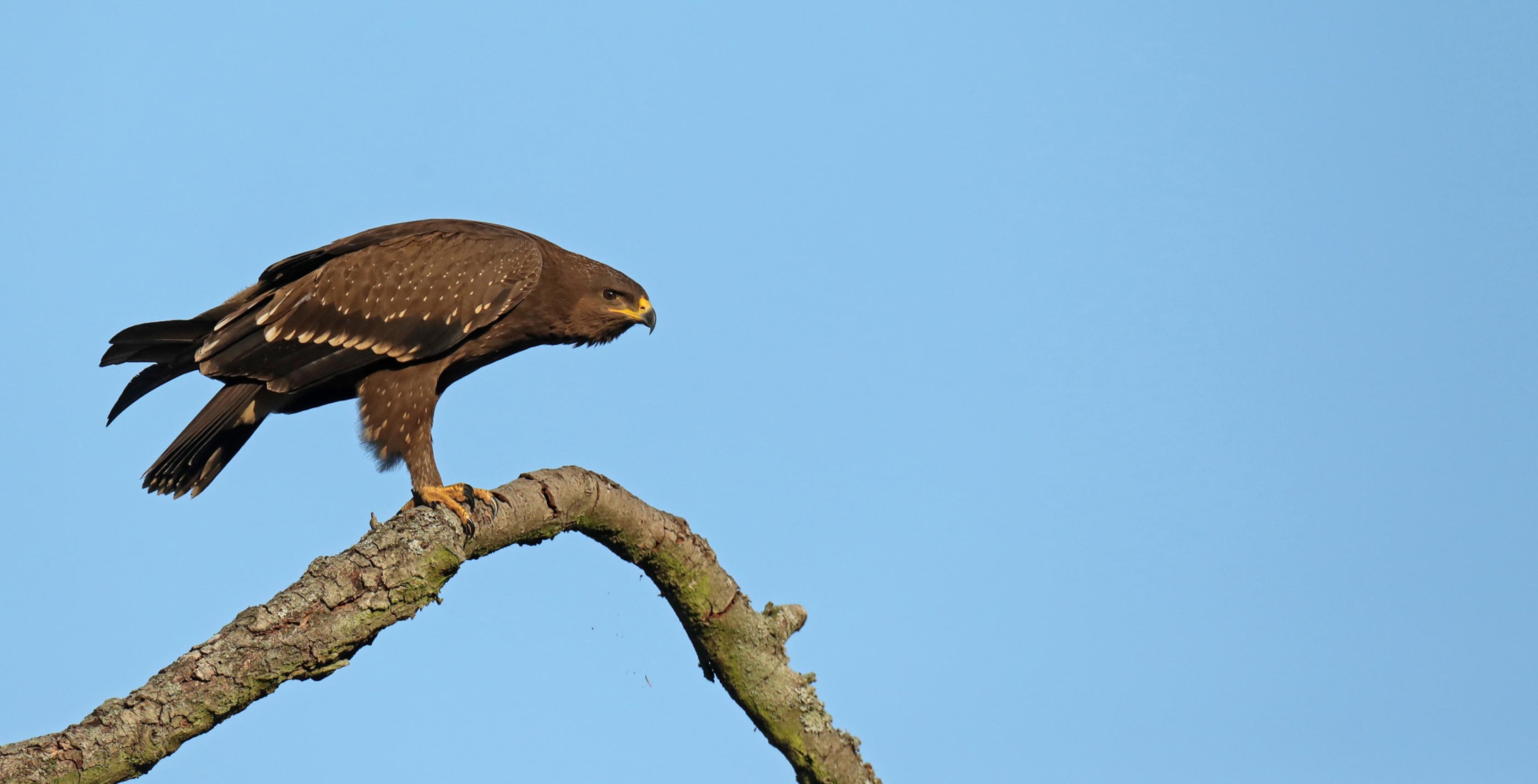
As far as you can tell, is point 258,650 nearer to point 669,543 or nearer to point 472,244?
point 669,543

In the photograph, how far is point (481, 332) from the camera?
6.47m

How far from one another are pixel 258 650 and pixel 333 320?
8.23ft

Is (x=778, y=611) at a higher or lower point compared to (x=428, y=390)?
lower

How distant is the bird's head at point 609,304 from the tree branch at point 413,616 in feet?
5.75

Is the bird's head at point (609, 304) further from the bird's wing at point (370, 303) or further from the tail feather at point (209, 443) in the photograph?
the tail feather at point (209, 443)

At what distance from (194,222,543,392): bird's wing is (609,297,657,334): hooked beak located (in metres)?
0.50

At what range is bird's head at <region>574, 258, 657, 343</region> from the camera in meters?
6.75

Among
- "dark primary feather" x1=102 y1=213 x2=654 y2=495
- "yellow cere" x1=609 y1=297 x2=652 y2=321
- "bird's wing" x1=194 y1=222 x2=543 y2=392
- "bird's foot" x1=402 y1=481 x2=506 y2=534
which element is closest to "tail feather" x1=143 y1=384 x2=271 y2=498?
"dark primary feather" x1=102 y1=213 x2=654 y2=495

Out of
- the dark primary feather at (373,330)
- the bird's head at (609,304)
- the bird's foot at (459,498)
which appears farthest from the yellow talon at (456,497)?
the bird's head at (609,304)

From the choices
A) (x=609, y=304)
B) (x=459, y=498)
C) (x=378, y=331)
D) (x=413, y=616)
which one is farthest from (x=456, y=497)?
(x=609, y=304)

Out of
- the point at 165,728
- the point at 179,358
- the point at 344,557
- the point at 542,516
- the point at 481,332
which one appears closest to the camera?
the point at 165,728

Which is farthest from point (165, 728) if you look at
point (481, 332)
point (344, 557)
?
point (481, 332)

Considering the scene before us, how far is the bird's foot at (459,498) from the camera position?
486 cm

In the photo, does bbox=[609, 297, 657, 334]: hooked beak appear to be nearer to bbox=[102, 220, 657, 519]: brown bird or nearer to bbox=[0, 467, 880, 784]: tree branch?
bbox=[102, 220, 657, 519]: brown bird
